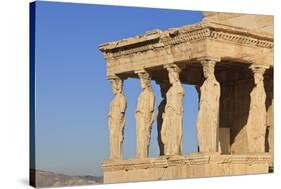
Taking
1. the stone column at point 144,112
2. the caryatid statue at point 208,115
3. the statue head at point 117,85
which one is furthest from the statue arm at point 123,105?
the caryatid statue at point 208,115

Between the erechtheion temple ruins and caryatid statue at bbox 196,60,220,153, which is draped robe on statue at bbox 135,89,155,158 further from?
caryatid statue at bbox 196,60,220,153

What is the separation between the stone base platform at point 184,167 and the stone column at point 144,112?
0.44 metres

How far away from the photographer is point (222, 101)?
978 inches

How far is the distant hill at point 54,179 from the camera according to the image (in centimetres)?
1789

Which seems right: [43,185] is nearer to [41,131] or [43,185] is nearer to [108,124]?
[41,131]

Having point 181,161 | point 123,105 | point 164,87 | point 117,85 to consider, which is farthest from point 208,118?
point 164,87

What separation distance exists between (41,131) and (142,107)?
175 inches

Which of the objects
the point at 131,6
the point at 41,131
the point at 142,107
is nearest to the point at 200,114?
the point at 142,107

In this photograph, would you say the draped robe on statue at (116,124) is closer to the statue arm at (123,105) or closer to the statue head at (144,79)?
the statue arm at (123,105)

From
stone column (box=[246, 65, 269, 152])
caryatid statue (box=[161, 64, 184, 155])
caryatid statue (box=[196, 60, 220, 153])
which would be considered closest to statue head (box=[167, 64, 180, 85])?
caryatid statue (box=[161, 64, 184, 155])

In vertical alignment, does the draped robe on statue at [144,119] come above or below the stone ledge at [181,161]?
above

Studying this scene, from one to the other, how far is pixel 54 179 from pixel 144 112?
422 cm

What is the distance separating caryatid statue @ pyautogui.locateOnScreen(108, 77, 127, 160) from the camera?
22.2 metres

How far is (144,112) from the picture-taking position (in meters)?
22.1
